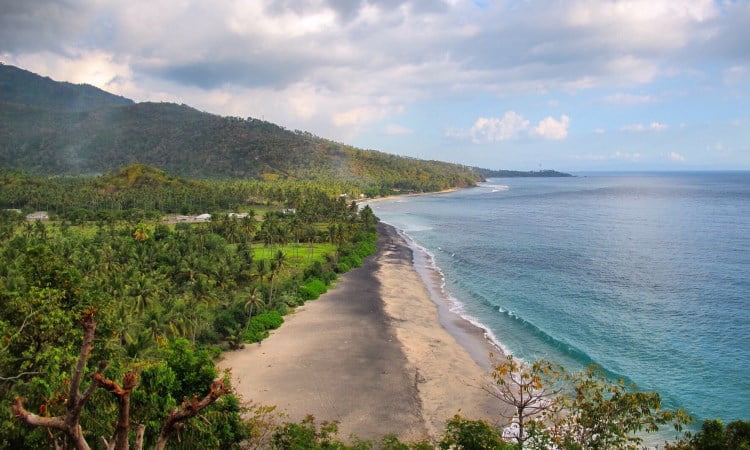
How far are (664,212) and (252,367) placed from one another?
149641mm

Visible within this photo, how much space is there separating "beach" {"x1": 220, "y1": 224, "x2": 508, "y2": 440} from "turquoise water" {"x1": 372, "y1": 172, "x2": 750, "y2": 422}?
5.87 meters

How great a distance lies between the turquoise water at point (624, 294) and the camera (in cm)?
4078

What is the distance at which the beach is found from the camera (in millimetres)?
33250

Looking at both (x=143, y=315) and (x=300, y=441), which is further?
(x=143, y=315)

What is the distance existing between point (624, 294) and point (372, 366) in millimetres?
38341

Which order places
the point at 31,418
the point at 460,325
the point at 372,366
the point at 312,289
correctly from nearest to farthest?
the point at 31,418, the point at 372,366, the point at 460,325, the point at 312,289

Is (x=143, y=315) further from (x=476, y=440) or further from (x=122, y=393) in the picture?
(x=122, y=393)

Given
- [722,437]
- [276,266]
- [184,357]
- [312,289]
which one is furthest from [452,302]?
[722,437]


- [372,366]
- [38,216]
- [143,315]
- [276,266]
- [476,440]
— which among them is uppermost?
[38,216]

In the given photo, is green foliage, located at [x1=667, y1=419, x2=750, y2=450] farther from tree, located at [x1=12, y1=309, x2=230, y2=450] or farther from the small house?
the small house

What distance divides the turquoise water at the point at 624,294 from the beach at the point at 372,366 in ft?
19.3

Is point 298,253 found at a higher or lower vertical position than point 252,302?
lower

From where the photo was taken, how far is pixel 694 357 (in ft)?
141

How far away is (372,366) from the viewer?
41.2 metres
